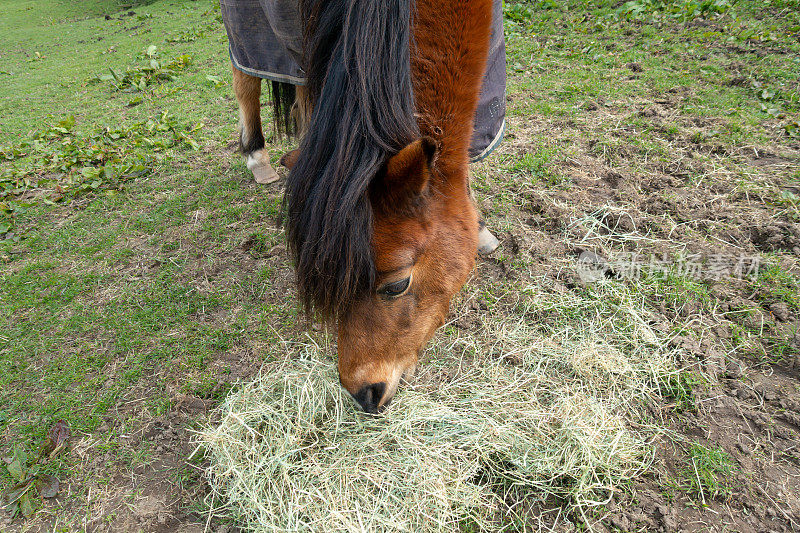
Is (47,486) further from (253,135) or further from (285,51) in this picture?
(253,135)

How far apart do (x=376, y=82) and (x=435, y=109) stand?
0.32 metres

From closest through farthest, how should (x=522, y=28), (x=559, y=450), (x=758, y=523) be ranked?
(x=758, y=523), (x=559, y=450), (x=522, y=28)

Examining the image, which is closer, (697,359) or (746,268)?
(697,359)

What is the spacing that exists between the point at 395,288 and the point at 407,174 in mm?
438

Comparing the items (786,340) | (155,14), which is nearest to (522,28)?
(786,340)

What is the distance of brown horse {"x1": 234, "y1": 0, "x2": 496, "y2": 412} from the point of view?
140 centimetres

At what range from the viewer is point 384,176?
1.45 meters

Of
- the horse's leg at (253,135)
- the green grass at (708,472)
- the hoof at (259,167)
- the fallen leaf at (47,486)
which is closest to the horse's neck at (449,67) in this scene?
the green grass at (708,472)

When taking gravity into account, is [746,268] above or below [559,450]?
above

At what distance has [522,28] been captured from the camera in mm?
6629

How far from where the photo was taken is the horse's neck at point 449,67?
1610mm

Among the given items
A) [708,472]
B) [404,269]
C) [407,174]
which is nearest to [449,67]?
[407,174]

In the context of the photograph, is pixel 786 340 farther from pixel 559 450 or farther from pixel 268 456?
pixel 268 456

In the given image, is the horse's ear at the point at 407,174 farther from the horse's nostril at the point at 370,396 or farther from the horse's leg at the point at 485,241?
the horse's leg at the point at 485,241
